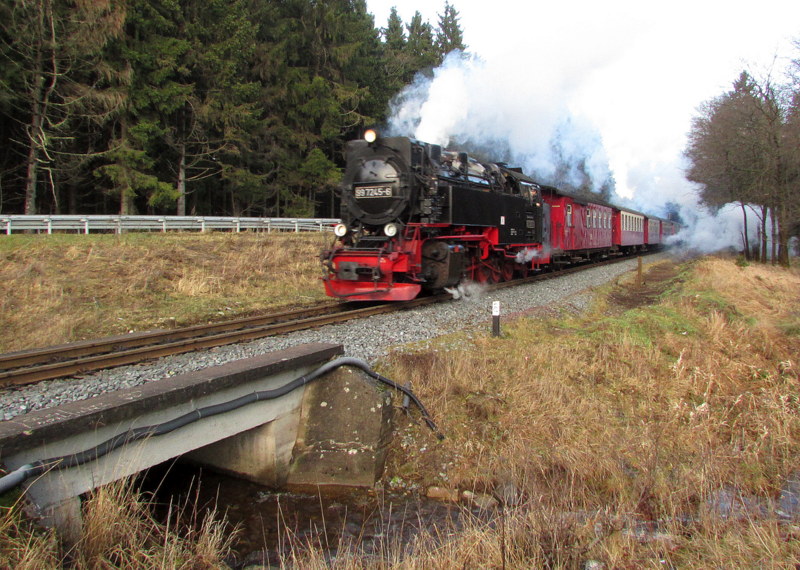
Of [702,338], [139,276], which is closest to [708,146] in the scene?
[702,338]

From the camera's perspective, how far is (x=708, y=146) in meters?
24.0

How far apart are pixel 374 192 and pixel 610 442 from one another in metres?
7.00

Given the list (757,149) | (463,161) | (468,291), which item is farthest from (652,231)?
(468,291)

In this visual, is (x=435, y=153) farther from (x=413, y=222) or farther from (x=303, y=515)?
(x=303, y=515)

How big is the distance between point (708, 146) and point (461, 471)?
80.8 feet

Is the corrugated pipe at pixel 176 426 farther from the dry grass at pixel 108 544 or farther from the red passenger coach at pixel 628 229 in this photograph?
the red passenger coach at pixel 628 229

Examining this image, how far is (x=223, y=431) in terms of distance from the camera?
437cm

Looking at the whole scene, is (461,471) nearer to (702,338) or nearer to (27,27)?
(702,338)

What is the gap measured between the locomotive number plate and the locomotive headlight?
2.29 ft

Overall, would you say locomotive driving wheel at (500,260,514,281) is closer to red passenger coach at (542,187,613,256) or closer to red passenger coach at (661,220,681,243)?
red passenger coach at (542,187,613,256)

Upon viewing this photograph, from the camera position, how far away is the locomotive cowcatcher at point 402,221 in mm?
10055

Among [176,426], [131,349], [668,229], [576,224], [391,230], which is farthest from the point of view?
[668,229]

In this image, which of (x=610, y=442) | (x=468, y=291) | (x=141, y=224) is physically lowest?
(x=610, y=442)

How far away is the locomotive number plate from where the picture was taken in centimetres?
1053
